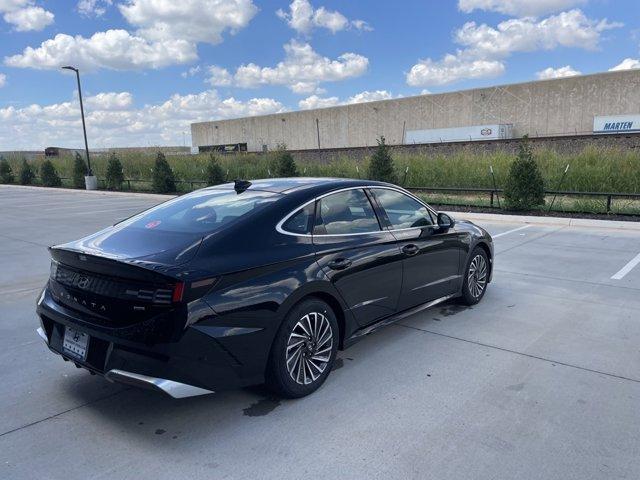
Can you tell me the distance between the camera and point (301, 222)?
12.7ft

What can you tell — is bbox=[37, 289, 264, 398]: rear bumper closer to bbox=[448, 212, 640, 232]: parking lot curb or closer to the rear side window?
the rear side window

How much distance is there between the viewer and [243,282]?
328cm

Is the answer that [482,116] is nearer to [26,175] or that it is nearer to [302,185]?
[26,175]

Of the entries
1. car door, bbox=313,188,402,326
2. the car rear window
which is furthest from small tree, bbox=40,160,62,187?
car door, bbox=313,188,402,326

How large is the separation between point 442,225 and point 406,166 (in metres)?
15.4

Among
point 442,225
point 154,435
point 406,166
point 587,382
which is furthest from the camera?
point 406,166

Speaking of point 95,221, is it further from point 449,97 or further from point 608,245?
point 449,97

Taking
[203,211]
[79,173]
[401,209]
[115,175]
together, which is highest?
[79,173]

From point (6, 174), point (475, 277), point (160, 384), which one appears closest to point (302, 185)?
point (160, 384)

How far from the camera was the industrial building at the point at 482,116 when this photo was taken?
53.1 m

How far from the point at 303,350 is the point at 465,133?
59.9 m

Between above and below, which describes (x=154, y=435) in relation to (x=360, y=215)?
below

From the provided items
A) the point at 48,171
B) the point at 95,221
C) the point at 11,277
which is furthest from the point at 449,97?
the point at 11,277

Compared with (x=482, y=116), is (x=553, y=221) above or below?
below
